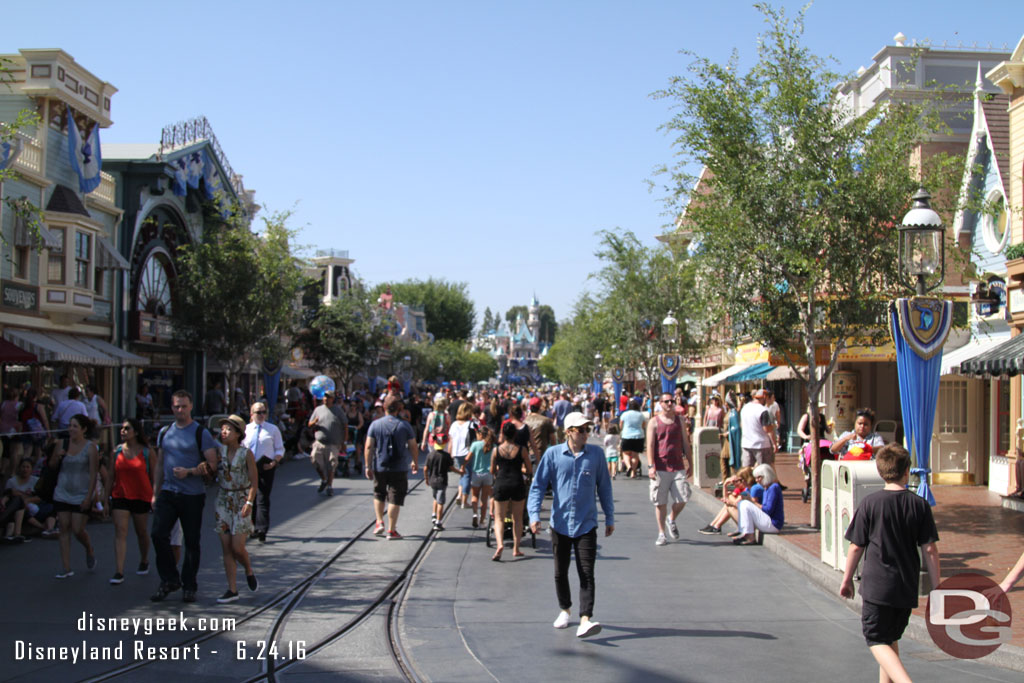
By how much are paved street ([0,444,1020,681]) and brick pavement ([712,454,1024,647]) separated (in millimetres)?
891

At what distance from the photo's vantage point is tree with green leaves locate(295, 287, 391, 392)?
1654 inches

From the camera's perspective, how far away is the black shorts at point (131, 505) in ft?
29.3

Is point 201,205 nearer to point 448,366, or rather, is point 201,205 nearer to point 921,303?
point 921,303

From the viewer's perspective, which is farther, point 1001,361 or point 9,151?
point 9,151

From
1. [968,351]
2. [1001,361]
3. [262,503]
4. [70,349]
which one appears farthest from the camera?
[70,349]

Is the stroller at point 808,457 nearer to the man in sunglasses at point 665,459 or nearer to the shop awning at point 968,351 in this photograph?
the shop awning at point 968,351

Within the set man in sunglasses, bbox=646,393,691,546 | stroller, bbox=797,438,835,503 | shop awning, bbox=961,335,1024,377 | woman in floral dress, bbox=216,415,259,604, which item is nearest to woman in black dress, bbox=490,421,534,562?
man in sunglasses, bbox=646,393,691,546

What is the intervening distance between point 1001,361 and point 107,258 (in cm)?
2152

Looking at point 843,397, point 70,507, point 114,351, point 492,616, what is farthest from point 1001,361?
point 114,351

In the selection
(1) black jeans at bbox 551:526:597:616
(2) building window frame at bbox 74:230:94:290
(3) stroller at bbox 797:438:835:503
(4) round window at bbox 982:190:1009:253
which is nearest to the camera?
(1) black jeans at bbox 551:526:597:616

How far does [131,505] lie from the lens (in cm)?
898

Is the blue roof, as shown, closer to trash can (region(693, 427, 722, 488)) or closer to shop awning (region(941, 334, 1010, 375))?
shop awning (region(941, 334, 1010, 375))

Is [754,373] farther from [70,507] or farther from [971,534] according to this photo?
[70,507]

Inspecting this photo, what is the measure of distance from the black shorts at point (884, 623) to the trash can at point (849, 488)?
11.5 ft
